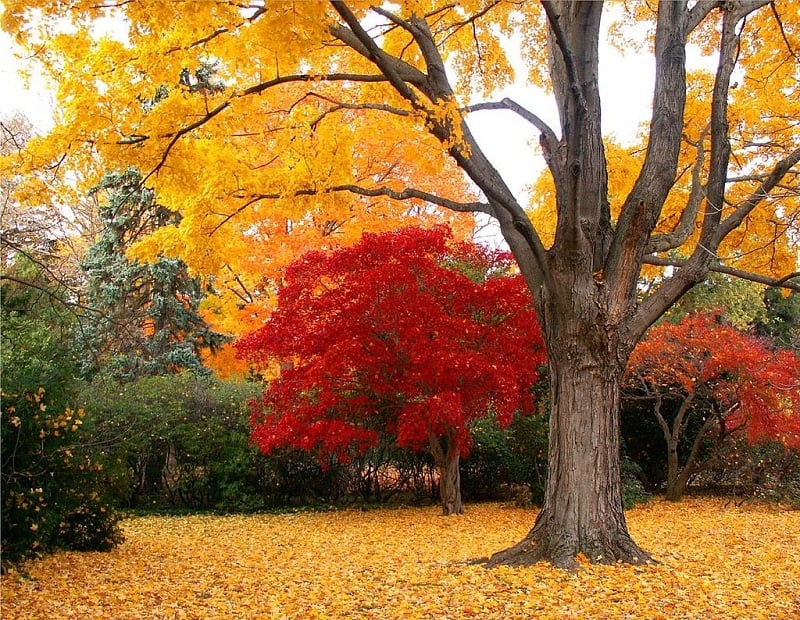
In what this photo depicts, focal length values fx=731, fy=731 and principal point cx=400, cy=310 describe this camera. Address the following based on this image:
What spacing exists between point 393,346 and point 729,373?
203 inches

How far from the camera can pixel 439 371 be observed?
27.2 ft

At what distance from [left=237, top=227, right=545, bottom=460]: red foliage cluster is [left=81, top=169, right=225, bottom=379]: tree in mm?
6022

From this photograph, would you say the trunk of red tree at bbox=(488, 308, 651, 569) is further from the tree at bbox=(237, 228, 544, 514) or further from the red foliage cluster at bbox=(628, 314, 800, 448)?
the red foliage cluster at bbox=(628, 314, 800, 448)

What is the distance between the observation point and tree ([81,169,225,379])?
14344mm

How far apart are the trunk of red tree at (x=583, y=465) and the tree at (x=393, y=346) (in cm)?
256

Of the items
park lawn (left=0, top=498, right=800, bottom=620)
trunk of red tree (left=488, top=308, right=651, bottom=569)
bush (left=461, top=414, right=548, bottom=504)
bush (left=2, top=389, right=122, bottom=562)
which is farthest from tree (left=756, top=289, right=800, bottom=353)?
bush (left=2, top=389, right=122, bottom=562)

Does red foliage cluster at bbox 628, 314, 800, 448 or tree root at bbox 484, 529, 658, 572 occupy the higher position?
red foliage cluster at bbox 628, 314, 800, 448

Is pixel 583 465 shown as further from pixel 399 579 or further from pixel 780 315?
pixel 780 315

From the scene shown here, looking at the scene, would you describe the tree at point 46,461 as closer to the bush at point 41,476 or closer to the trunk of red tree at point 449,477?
the bush at point 41,476

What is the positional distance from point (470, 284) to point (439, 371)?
123 cm

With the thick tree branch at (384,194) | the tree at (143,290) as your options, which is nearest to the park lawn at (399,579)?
the thick tree branch at (384,194)

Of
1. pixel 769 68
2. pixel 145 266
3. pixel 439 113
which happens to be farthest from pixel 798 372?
pixel 145 266

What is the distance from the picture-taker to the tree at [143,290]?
14.3 metres

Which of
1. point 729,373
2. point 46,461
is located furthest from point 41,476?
point 729,373
